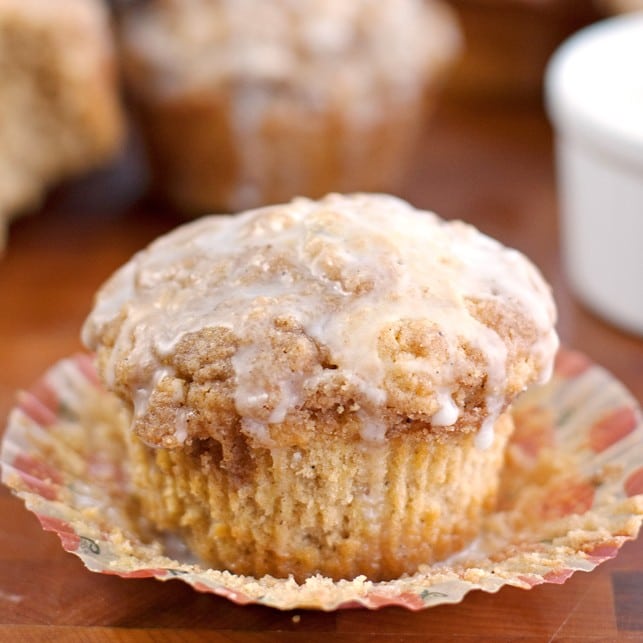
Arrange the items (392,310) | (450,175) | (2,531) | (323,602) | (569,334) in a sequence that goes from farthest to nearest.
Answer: (450,175), (569,334), (2,531), (392,310), (323,602)

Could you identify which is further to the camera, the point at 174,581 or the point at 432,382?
the point at 174,581

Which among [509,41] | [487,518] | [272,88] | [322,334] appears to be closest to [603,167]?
[272,88]

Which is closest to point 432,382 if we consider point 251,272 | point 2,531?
point 251,272

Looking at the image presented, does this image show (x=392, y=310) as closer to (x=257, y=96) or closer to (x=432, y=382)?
(x=432, y=382)

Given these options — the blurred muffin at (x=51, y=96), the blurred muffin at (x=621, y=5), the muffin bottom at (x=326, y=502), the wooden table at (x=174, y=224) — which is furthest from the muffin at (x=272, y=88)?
the muffin bottom at (x=326, y=502)

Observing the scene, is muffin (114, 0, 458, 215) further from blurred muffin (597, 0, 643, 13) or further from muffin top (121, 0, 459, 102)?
blurred muffin (597, 0, 643, 13)

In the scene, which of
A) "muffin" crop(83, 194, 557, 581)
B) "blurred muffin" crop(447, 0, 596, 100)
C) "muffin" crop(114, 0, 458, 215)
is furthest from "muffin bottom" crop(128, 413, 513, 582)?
"blurred muffin" crop(447, 0, 596, 100)

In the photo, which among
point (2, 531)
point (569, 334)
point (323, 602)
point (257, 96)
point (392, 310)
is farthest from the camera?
point (257, 96)

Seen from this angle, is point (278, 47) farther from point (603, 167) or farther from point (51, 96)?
point (603, 167)
